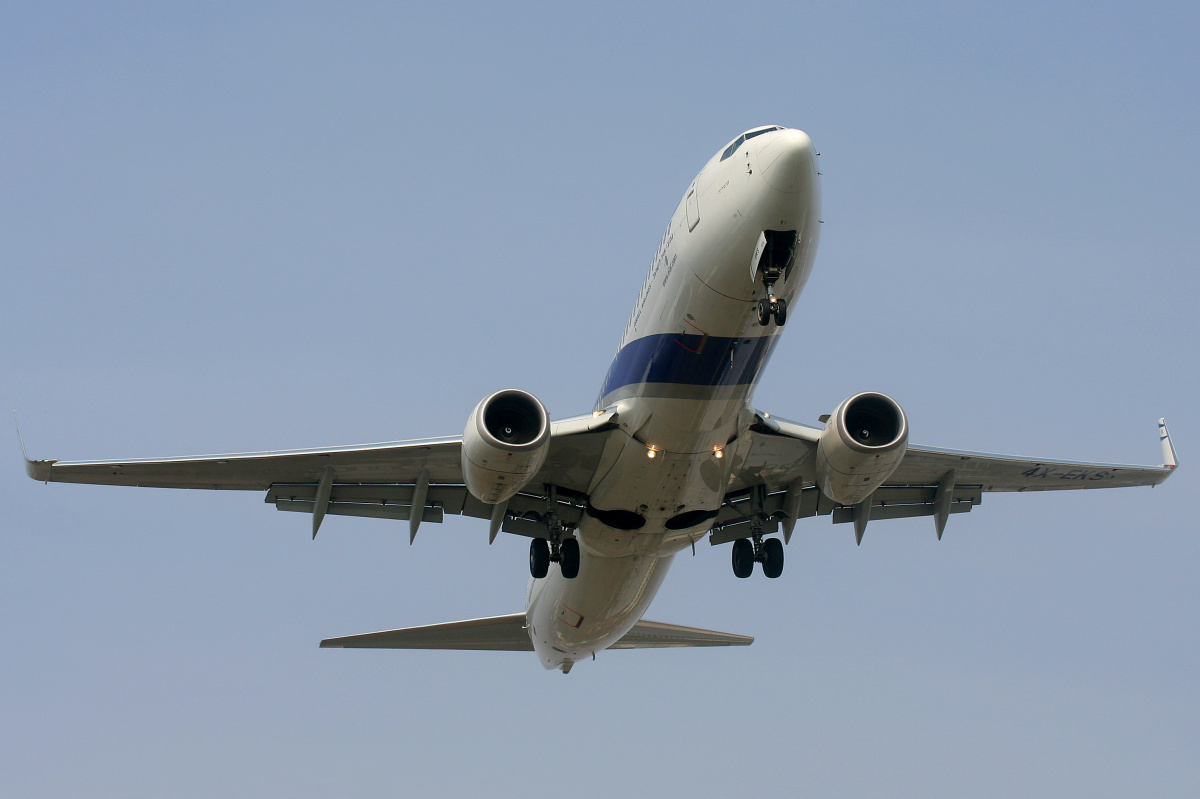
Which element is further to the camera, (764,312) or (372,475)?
(372,475)

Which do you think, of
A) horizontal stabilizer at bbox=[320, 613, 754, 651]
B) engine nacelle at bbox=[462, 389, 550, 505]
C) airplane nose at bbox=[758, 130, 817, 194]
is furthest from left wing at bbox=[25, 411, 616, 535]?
airplane nose at bbox=[758, 130, 817, 194]

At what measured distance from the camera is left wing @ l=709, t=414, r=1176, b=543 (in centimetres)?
1805

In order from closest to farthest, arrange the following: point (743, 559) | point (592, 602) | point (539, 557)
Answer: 1. point (539, 557)
2. point (743, 559)
3. point (592, 602)

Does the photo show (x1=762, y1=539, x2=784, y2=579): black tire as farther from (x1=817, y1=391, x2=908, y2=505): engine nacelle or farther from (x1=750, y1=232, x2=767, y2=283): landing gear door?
(x1=750, y1=232, x2=767, y2=283): landing gear door

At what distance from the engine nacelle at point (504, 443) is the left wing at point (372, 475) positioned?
105 cm

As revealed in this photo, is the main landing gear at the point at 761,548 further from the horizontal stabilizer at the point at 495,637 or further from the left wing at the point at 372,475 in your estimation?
the horizontal stabilizer at the point at 495,637

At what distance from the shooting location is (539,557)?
17.8 metres

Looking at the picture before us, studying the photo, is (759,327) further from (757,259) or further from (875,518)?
(875,518)

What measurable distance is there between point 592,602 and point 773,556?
3029mm

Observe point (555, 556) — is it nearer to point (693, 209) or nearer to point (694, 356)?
point (694, 356)

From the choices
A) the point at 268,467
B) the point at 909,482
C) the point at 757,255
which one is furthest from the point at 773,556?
the point at 268,467

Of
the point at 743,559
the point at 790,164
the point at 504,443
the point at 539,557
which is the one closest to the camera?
the point at 790,164

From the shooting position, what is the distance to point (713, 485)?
16875 millimetres

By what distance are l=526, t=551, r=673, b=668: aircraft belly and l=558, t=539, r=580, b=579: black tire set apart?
2.78 ft
